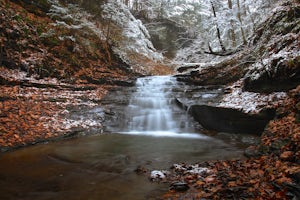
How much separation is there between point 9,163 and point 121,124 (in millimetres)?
4840

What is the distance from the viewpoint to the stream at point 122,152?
13.0ft

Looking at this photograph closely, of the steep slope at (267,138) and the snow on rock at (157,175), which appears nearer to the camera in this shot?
the steep slope at (267,138)

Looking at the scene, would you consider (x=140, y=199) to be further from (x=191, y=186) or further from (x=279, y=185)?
(x=279, y=185)

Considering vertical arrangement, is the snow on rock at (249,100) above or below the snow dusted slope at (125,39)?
below

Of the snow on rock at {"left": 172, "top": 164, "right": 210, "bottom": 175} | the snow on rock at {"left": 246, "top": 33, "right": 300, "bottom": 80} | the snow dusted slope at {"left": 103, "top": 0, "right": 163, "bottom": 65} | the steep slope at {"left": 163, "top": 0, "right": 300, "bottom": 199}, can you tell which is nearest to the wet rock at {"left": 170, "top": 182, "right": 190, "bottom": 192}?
the steep slope at {"left": 163, "top": 0, "right": 300, "bottom": 199}

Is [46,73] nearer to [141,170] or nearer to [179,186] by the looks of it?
[141,170]

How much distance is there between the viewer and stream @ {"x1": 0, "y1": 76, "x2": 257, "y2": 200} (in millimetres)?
3962

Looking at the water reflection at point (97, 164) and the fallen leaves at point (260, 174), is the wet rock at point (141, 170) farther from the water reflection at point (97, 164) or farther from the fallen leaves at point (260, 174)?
the fallen leaves at point (260, 174)

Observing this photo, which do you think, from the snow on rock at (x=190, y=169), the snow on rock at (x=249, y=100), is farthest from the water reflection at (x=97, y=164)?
the snow on rock at (x=249, y=100)

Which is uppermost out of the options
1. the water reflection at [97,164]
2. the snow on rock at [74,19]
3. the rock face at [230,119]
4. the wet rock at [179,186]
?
the snow on rock at [74,19]

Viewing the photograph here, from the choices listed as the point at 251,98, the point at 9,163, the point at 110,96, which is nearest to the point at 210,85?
the point at 251,98

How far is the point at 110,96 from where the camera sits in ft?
37.8

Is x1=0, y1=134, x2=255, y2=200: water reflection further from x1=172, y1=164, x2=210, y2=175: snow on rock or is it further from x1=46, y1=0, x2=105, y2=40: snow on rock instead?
x1=46, y1=0, x2=105, y2=40: snow on rock

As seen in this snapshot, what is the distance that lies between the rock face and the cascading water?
2.10 ft
